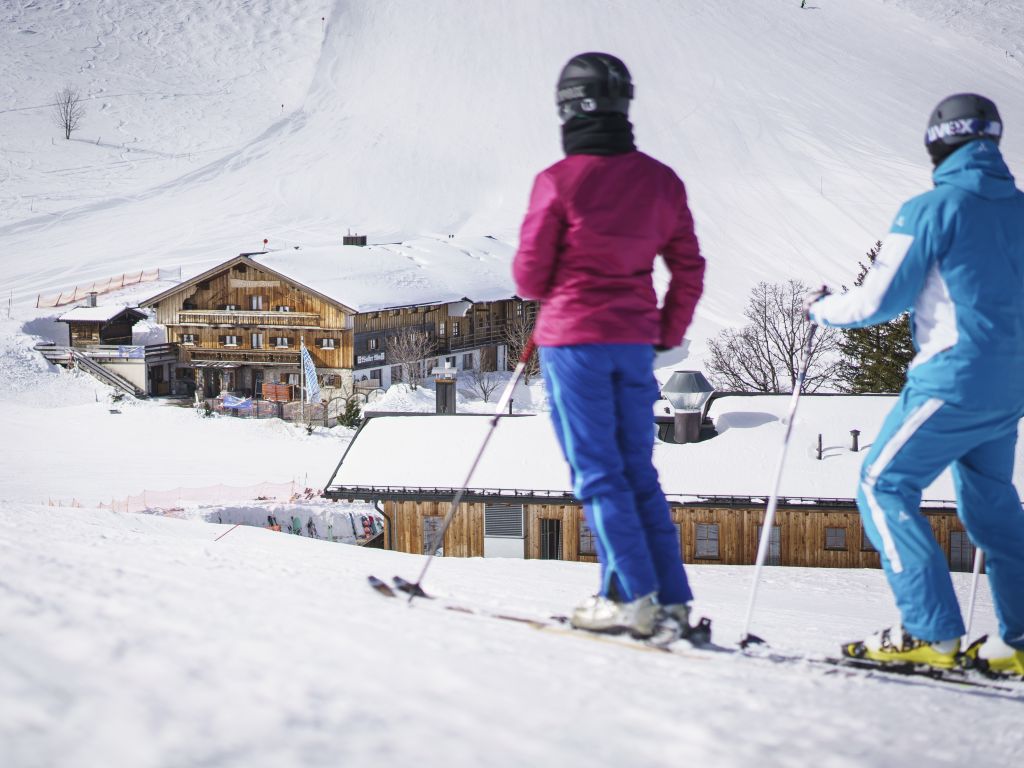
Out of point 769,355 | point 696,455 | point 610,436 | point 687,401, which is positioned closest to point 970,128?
point 610,436

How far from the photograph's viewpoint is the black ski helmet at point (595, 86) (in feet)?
13.7

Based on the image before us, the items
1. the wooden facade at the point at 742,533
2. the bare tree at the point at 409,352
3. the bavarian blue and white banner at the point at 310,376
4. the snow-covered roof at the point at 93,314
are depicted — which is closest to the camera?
the wooden facade at the point at 742,533

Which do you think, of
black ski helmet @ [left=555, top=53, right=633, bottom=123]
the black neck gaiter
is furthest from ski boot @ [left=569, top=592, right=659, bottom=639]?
black ski helmet @ [left=555, top=53, right=633, bottom=123]

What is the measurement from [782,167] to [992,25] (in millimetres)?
71829

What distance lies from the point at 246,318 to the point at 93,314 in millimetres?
7698

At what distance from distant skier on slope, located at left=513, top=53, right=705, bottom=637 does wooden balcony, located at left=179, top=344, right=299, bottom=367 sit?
43.8 m

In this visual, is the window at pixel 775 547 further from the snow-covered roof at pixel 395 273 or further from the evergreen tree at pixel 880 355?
the snow-covered roof at pixel 395 273

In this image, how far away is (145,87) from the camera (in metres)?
110

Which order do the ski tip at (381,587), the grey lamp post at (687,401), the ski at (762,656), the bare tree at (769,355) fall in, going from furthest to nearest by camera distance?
the bare tree at (769,355)
the grey lamp post at (687,401)
the ski tip at (381,587)
the ski at (762,656)

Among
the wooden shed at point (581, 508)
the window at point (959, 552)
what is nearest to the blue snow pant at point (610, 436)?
the wooden shed at point (581, 508)

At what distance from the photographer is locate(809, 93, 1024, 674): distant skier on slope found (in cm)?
405

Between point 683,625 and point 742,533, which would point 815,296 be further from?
point 742,533

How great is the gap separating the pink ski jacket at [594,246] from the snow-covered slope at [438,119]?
57.7 m

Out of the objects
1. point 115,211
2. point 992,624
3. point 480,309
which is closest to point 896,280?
point 992,624
